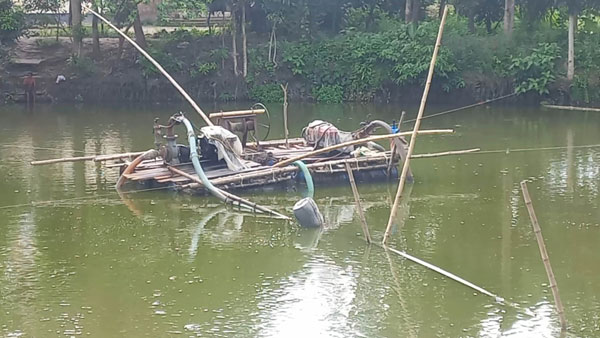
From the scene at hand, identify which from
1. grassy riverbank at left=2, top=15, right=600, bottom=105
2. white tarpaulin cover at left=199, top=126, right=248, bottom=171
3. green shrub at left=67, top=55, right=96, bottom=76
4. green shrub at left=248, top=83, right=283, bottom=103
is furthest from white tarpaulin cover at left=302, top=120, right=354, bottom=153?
green shrub at left=67, top=55, right=96, bottom=76

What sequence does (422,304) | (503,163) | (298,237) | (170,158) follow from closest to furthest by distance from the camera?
1. (422,304)
2. (298,237)
3. (170,158)
4. (503,163)

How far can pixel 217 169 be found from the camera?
12141 mm

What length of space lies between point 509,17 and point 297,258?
16.7m

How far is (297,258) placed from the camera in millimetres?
9125

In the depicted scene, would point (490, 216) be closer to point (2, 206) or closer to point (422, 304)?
point (422, 304)

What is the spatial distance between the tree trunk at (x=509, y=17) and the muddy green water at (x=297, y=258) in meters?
9.81

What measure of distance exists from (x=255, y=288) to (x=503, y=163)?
7300 millimetres

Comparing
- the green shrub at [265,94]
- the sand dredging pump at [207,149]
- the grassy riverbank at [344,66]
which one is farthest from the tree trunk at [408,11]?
the sand dredging pump at [207,149]

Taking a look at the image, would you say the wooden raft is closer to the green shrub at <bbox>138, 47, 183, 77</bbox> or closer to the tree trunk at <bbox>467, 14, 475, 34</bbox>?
the green shrub at <bbox>138, 47, 183, 77</bbox>

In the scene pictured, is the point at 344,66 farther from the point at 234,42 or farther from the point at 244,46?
the point at 234,42

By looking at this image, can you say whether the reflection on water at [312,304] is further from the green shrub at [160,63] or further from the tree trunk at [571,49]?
the green shrub at [160,63]

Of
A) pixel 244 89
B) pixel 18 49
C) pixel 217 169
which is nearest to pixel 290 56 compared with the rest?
pixel 244 89

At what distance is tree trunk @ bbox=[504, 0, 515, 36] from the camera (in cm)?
2362

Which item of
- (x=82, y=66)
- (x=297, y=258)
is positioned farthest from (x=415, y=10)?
(x=297, y=258)
